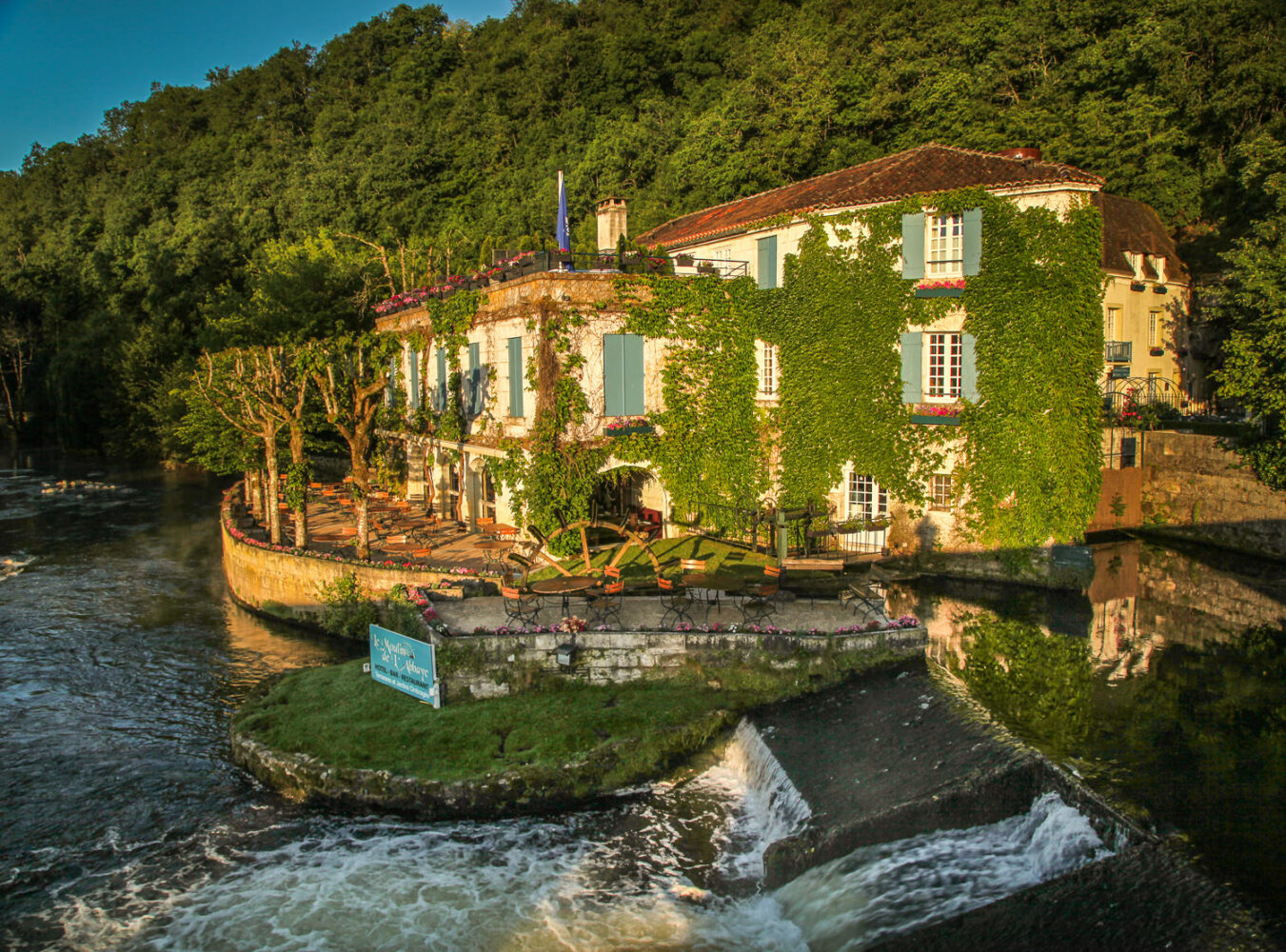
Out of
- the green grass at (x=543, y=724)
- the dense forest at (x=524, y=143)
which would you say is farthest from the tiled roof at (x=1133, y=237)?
the green grass at (x=543, y=724)

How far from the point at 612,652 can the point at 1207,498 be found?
68.5ft

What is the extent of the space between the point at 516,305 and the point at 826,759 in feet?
50.7

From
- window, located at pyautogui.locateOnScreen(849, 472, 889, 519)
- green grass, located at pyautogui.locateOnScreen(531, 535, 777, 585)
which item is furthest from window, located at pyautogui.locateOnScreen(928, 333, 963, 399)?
green grass, located at pyautogui.locateOnScreen(531, 535, 777, 585)

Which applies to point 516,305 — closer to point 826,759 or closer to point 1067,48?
point 826,759

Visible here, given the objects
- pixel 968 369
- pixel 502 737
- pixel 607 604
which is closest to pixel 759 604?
pixel 607 604

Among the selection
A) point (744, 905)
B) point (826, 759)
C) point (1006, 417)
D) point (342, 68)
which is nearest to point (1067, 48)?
point (1006, 417)

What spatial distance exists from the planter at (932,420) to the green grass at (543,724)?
10096mm

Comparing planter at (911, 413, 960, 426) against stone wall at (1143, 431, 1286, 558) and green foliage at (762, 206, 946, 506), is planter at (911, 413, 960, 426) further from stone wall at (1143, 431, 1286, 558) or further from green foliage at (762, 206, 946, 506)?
stone wall at (1143, 431, 1286, 558)

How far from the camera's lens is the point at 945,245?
2352 cm

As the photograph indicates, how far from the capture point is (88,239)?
8106cm

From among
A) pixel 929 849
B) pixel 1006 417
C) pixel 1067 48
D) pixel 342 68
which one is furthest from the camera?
pixel 342 68

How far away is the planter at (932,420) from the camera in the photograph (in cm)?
2356

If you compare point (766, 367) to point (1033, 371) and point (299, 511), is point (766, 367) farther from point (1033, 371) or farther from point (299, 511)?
point (299, 511)

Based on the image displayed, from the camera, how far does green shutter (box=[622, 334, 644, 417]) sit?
2397cm
